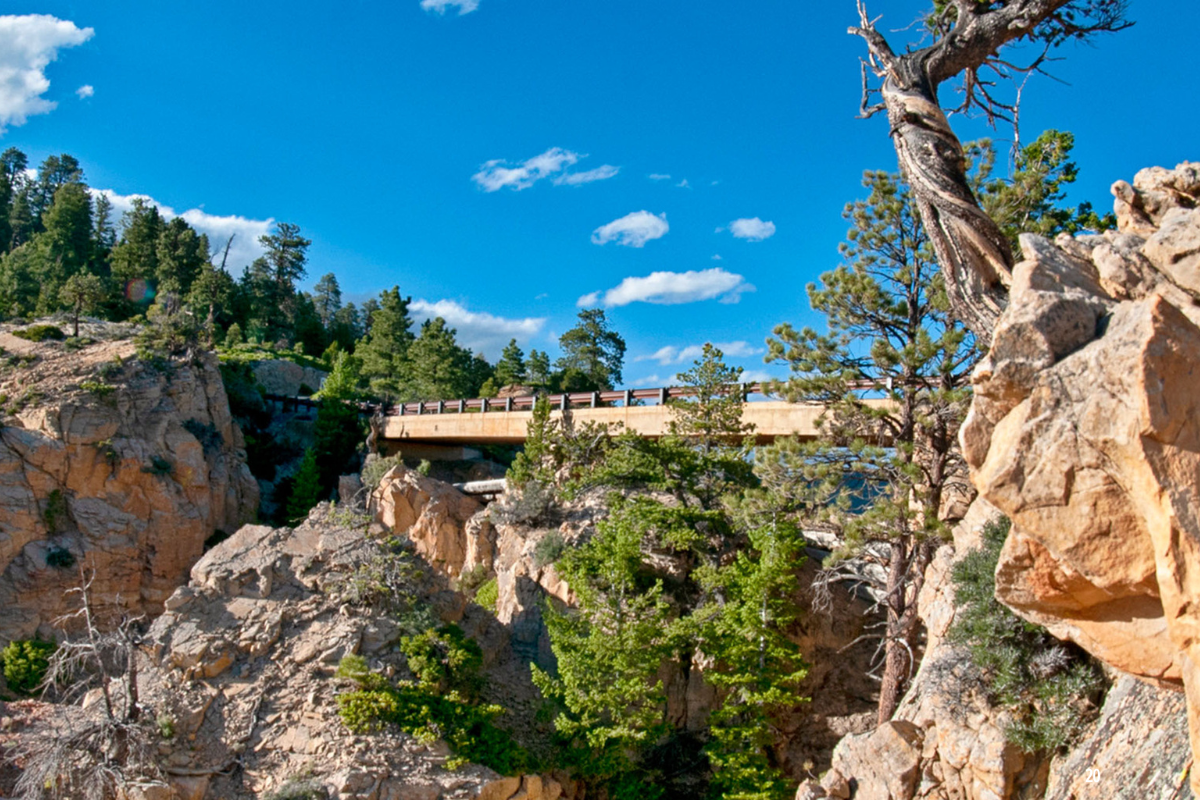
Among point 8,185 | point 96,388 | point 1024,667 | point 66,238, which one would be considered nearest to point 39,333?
point 96,388

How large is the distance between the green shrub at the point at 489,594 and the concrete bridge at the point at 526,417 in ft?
20.0

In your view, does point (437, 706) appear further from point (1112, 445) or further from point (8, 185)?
point (8, 185)

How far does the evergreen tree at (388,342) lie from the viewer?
2168 inches

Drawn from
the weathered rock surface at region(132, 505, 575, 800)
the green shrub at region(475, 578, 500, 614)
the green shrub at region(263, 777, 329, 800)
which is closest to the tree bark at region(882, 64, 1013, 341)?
the weathered rock surface at region(132, 505, 575, 800)

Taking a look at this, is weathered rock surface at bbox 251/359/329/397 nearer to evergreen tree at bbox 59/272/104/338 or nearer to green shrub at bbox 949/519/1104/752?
evergreen tree at bbox 59/272/104/338

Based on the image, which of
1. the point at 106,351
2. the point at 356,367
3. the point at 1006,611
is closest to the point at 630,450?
the point at 1006,611

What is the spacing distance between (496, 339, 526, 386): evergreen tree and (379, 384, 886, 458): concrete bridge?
12.0 m

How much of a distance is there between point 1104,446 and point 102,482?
109ft

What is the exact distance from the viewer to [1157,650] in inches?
237

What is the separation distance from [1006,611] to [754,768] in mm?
6223

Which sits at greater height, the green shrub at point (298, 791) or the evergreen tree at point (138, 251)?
the evergreen tree at point (138, 251)

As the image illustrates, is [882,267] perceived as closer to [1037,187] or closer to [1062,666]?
[1037,187]

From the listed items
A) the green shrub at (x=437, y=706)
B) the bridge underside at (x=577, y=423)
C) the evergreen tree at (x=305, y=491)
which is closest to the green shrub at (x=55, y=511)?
the evergreen tree at (x=305, y=491)

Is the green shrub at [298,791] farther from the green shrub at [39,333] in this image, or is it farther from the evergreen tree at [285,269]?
the evergreen tree at [285,269]
